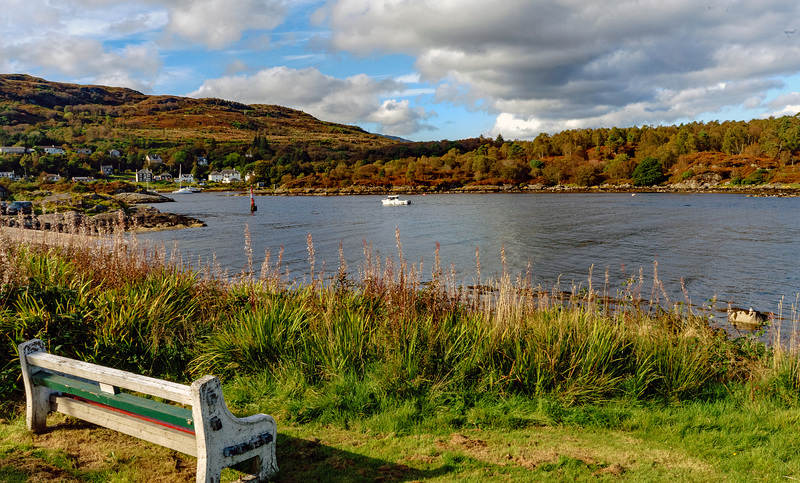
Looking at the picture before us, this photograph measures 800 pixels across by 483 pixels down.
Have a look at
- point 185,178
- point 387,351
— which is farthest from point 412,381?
point 185,178

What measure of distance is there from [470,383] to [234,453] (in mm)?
3050

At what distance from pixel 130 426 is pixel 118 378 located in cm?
47

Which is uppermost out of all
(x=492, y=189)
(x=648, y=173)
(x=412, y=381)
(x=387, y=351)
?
(x=648, y=173)

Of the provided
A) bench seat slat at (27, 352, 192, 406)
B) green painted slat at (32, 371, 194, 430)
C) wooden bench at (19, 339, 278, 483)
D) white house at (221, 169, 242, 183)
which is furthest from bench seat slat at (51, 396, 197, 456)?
white house at (221, 169, 242, 183)

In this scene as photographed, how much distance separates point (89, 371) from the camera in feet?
12.9

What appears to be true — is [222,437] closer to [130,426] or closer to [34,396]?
[130,426]

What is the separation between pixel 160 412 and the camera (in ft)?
11.8

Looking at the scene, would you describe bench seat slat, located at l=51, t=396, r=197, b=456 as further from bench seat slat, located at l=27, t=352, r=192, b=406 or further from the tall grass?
the tall grass

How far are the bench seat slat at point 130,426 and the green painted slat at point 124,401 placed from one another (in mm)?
136

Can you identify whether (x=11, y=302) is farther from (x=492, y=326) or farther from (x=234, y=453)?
(x=492, y=326)

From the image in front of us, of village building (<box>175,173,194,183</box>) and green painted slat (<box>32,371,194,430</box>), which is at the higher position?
village building (<box>175,173,194,183</box>)

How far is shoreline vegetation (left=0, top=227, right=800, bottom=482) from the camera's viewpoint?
430cm

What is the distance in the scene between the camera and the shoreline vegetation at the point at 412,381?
4301mm

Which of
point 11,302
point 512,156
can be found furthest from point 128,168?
point 11,302
